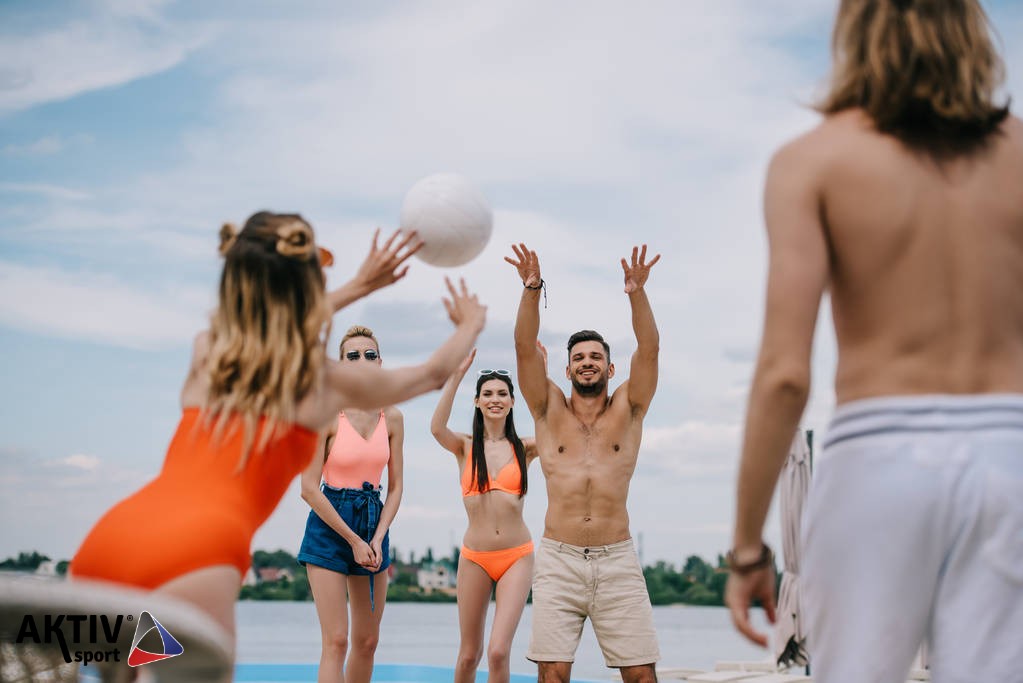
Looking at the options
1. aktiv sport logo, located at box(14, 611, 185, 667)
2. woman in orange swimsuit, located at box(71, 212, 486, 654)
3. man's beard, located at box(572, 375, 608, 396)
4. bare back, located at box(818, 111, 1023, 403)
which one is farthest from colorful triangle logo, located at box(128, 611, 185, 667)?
man's beard, located at box(572, 375, 608, 396)

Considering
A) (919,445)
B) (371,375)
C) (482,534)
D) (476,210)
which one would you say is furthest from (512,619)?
(919,445)

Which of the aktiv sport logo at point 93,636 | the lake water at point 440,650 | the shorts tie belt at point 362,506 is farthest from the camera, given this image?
the lake water at point 440,650

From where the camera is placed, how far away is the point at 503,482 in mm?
7383

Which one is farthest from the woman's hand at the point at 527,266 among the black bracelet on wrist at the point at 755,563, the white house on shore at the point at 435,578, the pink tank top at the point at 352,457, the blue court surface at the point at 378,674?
the white house on shore at the point at 435,578

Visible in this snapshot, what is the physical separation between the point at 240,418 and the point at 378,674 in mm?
11070

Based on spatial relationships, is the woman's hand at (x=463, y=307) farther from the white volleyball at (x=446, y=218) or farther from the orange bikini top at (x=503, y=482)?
the orange bikini top at (x=503, y=482)

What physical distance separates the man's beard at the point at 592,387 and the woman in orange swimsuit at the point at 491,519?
0.71m

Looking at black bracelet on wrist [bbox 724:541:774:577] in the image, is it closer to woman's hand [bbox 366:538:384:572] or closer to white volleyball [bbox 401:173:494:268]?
white volleyball [bbox 401:173:494:268]

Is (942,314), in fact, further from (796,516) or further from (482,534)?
(796,516)

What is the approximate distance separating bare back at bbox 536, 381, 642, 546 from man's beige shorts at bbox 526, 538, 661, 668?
0.12m

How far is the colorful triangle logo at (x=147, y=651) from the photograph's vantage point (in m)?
1.88

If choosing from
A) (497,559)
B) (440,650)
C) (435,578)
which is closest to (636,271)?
(497,559)

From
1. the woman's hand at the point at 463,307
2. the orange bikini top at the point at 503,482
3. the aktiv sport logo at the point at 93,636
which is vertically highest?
the woman's hand at the point at 463,307

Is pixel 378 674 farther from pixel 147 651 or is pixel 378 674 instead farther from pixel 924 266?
pixel 924 266
